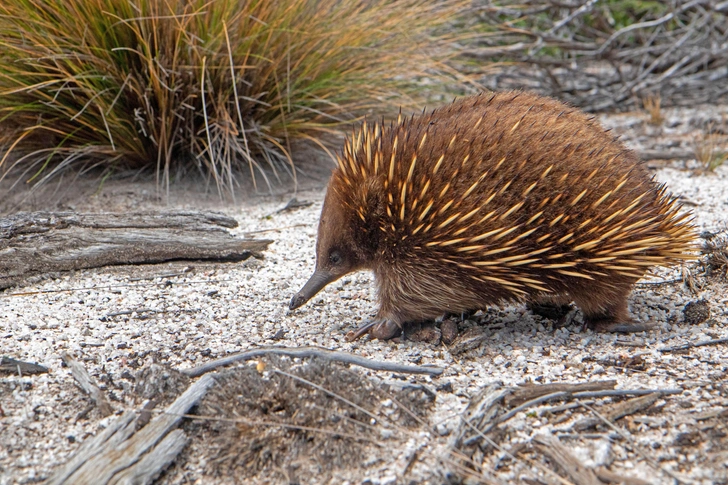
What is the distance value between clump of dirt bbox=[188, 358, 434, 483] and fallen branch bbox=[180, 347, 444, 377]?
118 millimetres

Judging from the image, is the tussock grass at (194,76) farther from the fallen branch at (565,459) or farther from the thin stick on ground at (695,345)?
the fallen branch at (565,459)

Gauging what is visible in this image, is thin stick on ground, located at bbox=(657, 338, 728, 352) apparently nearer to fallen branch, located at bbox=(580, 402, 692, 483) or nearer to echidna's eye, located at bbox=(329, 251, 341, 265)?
fallen branch, located at bbox=(580, 402, 692, 483)

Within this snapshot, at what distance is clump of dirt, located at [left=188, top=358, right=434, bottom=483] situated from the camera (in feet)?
6.99

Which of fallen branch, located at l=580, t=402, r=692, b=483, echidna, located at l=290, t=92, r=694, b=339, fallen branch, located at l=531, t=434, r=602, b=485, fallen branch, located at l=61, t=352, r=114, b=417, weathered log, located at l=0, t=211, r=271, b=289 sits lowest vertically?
fallen branch, located at l=61, t=352, r=114, b=417

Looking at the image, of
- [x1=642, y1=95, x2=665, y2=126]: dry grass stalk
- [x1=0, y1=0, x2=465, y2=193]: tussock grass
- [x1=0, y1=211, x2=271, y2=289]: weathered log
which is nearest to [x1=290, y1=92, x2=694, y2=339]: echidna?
[x1=0, y1=211, x2=271, y2=289]: weathered log

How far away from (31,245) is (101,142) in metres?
1.44

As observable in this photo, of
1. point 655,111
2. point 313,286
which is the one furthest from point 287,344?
point 655,111

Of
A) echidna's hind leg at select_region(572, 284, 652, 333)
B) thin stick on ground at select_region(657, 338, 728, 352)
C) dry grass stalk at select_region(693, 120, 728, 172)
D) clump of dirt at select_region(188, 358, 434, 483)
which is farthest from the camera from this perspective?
dry grass stalk at select_region(693, 120, 728, 172)

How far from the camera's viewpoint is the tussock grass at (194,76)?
4.33 metres

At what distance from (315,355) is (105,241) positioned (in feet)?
4.91

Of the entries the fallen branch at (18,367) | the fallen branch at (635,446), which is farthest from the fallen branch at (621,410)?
the fallen branch at (18,367)

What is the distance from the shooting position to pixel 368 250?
2973 millimetres

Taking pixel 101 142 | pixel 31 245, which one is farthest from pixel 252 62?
pixel 31 245

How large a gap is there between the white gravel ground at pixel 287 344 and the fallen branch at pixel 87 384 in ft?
0.10
